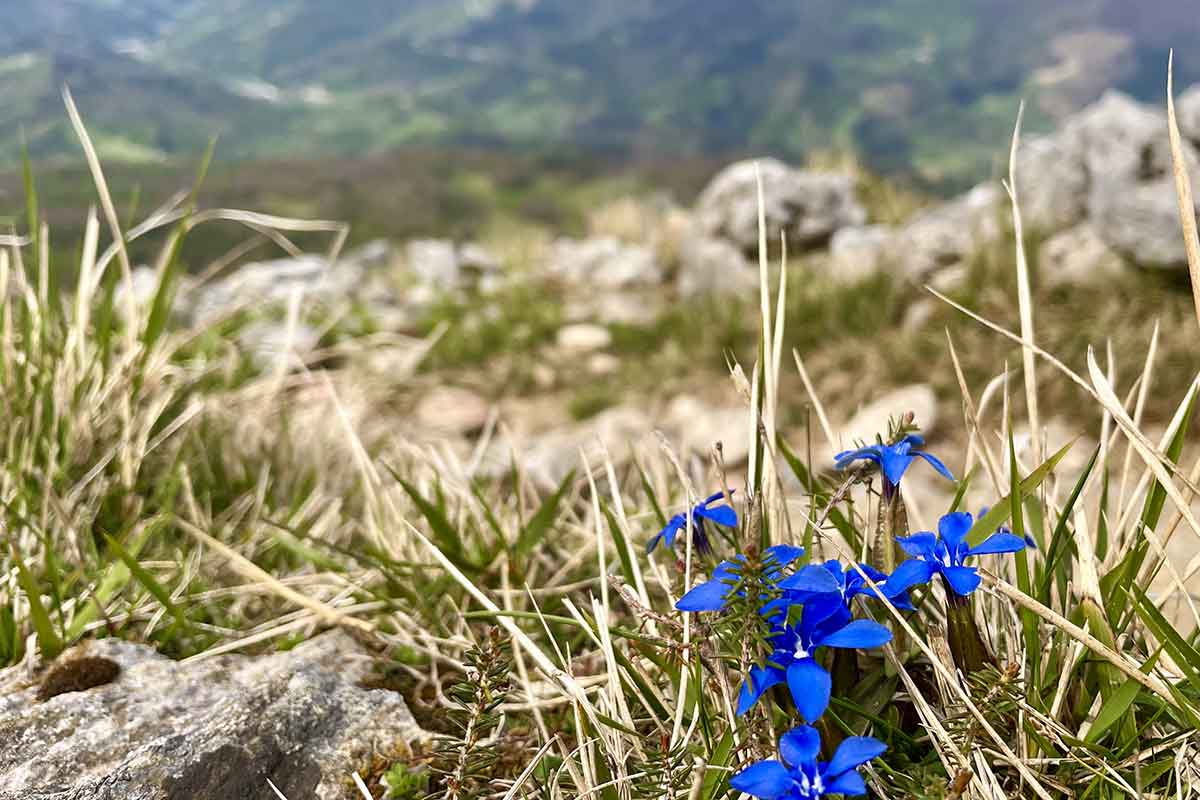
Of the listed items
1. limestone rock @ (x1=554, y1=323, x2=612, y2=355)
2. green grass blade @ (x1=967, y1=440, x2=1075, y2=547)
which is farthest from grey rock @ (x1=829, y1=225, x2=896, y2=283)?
green grass blade @ (x1=967, y1=440, x2=1075, y2=547)

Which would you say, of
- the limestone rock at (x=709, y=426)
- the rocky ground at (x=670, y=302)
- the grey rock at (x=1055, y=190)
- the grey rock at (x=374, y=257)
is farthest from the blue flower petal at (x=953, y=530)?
the grey rock at (x=374, y=257)

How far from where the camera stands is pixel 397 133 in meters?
164

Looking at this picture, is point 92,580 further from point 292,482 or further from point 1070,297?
point 1070,297

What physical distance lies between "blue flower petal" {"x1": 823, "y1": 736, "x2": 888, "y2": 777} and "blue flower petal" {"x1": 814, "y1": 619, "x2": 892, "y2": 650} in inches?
3.7

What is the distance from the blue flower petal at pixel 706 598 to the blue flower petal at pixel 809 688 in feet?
0.33

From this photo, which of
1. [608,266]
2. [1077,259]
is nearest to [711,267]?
[608,266]

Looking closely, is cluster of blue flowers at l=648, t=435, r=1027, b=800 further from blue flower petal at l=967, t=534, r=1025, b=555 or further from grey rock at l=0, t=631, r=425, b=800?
grey rock at l=0, t=631, r=425, b=800

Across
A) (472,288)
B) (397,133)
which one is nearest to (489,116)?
(397,133)

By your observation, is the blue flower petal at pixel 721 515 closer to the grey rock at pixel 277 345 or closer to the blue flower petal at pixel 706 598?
the blue flower petal at pixel 706 598

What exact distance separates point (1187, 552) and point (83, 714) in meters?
2.78

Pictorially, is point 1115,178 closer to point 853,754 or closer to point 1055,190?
point 1055,190

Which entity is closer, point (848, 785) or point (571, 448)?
point (848, 785)

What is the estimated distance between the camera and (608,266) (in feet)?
28.6

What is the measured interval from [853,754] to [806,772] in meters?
0.05
